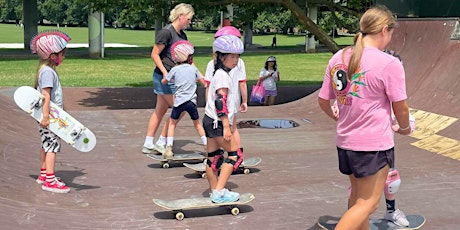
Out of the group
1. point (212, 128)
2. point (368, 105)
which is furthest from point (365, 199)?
point (212, 128)

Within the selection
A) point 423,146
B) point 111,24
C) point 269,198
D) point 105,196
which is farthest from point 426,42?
point 111,24

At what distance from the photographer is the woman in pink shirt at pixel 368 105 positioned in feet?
12.9

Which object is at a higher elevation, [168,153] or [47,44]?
[47,44]

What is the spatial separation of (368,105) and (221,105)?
5.53 feet

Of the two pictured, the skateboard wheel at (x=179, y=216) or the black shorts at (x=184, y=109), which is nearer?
the skateboard wheel at (x=179, y=216)

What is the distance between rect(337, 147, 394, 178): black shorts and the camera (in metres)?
4.04

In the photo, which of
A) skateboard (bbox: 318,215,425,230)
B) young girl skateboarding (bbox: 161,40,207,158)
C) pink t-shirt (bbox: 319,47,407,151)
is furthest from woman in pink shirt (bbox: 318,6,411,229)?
young girl skateboarding (bbox: 161,40,207,158)

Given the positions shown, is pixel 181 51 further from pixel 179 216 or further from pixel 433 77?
pixel 433 77

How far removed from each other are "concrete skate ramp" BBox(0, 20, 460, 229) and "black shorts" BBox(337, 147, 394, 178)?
145 cm

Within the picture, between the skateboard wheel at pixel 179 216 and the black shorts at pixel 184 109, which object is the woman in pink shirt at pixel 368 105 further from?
the black shorts at pixel 184 109

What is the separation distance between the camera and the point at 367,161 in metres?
4.05

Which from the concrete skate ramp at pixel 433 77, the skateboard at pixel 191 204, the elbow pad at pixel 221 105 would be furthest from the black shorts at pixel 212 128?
the concrete skate ramp at pixel 433 77

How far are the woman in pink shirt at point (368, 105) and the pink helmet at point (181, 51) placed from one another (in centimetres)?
332

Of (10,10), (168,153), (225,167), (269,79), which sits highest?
(225,167)
